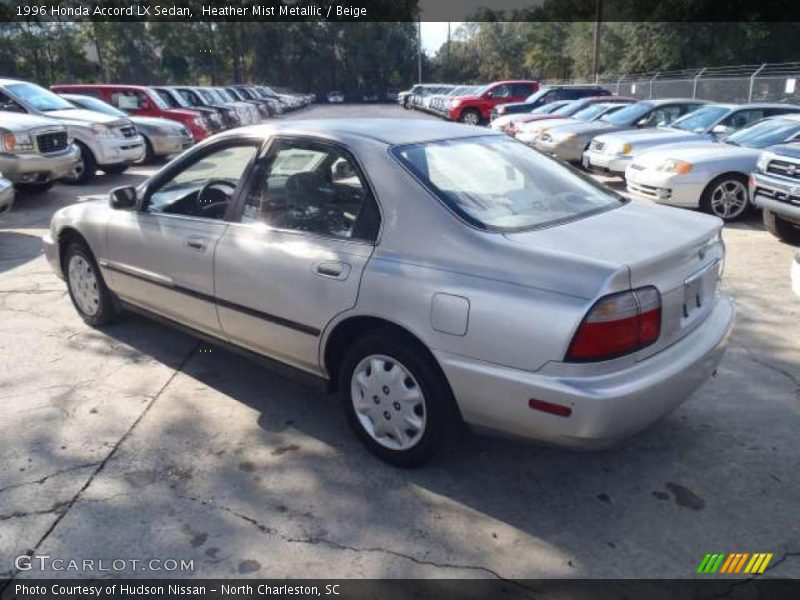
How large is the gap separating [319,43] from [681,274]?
2886 inches

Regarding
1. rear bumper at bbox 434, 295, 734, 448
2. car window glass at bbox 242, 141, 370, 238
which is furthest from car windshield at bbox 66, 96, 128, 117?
rear bumper at bbox 434, 295, 734, 448

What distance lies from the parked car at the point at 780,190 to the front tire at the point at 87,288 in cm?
614

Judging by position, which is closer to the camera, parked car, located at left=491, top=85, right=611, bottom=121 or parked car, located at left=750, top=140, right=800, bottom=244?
parked car, located at left=750, top=140, right=800, bottom=244

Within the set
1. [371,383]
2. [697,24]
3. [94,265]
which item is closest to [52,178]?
[94,265]

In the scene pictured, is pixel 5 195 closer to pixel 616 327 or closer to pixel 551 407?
pixel 551 407

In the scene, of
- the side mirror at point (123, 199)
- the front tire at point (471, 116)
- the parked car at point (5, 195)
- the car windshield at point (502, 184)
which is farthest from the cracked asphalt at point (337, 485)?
the front tire at point (471, 116)

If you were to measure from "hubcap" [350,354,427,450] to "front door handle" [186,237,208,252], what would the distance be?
1215 millimetres

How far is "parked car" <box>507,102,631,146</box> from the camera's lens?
44.9 feet

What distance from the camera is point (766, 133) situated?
8.81 m

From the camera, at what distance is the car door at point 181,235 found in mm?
3752

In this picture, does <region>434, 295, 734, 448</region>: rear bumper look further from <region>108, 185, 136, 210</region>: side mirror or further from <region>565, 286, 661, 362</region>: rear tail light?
<region>108, 185, 136, 210</region>: side mirror

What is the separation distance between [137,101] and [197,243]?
13.6 meters

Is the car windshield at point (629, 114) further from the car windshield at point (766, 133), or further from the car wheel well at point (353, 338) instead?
the car wheel well at point (353, 338)

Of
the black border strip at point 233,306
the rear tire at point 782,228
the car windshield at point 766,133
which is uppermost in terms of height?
the car windshield at point 766,133
